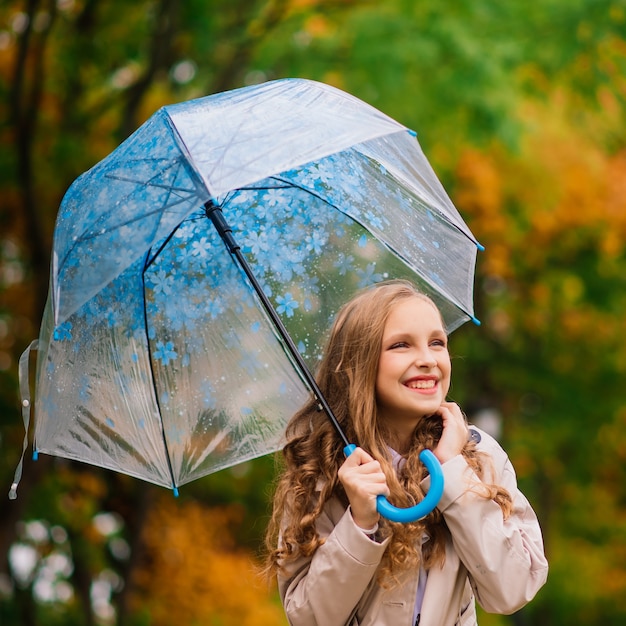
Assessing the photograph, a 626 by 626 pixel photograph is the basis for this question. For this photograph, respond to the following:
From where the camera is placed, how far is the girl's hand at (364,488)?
8.93 ft

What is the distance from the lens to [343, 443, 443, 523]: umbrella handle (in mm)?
2648

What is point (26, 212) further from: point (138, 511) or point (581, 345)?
point (581, 345)

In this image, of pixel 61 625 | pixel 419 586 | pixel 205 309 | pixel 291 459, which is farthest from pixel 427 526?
pixel 61 625

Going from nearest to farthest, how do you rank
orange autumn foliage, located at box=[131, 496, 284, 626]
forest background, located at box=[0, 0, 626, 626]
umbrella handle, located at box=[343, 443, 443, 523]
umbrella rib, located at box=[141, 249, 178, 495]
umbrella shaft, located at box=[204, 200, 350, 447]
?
umbrella handle, located at box=[343, 443, 443, 523] < umbrella shaft, located at box=[204, 200, 350, 447] < umbrella rib, located at box=[141, 249, 178, 495] < forest background, located at box=[0, 0, 626, 626] < orange autumn foliage, located at box=[131, 496, 284, 626]

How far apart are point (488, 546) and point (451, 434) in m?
0.32

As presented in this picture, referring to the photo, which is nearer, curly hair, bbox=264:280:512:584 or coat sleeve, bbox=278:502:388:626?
coat sleeve, bbox=278:502:388:626

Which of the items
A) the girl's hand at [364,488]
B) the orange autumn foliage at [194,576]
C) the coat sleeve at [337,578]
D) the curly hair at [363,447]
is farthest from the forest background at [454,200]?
the girl's hand at [364,488]

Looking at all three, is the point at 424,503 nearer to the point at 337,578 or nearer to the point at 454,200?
the point at 337,578

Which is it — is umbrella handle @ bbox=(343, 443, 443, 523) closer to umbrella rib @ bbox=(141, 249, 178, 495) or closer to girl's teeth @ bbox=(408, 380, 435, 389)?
girl's teeth @ bbox=(408, 380, 435, 389)

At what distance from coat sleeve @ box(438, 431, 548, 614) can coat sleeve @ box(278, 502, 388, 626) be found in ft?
0.65

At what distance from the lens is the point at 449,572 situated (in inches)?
111

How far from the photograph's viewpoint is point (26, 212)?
30.1ft

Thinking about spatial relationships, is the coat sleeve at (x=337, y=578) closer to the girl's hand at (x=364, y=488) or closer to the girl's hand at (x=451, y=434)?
the girl's hand at (x=364, y=488)

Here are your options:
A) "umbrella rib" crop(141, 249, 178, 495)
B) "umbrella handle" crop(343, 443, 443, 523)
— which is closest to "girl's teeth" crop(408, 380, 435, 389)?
"umbrella handle" crop(343, 443, 443, 523)
